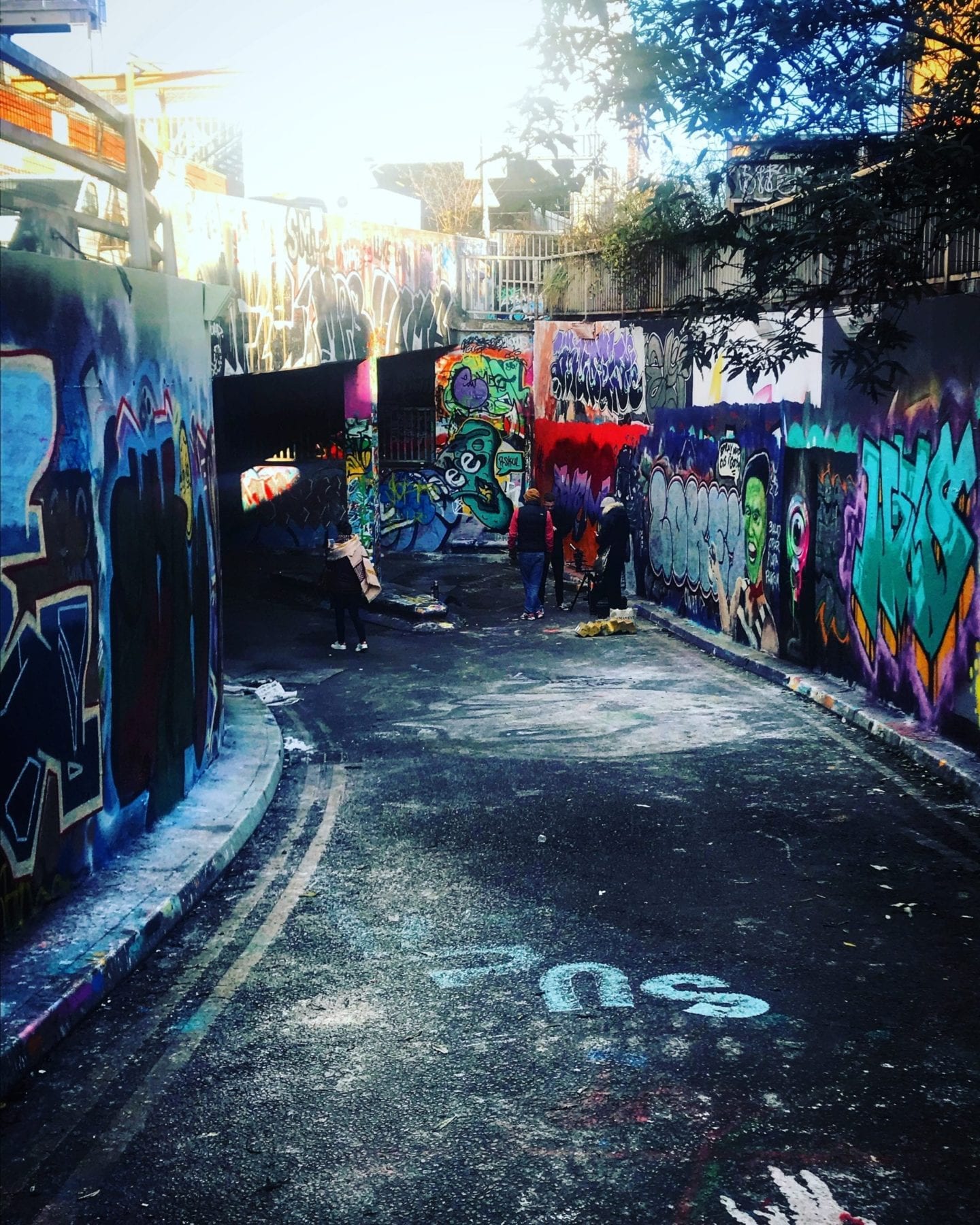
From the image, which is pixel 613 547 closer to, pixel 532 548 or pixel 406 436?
pixel 532 548

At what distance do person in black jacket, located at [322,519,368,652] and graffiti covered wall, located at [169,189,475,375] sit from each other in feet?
8.16

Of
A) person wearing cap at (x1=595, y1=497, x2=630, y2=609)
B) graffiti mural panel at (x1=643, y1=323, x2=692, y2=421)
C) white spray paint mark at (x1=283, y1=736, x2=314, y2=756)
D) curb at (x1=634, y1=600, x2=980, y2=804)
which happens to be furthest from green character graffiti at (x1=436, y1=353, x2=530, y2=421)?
white spray paint mark at (x1=283, y1=736, x2=314, y2=756)

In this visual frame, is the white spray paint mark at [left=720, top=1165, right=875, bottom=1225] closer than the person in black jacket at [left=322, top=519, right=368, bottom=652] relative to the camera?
Yes

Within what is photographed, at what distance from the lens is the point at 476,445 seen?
28.4m

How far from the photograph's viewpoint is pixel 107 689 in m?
7.66

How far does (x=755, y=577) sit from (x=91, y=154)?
9303mm

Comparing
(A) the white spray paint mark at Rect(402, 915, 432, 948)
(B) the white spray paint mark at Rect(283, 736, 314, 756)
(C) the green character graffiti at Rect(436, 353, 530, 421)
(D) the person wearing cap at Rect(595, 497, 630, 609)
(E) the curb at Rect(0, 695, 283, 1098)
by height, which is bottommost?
(B) the white spray paint mark at Rect(283, 736, 314, 756)

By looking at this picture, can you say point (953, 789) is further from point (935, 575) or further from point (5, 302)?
point (5, 302)

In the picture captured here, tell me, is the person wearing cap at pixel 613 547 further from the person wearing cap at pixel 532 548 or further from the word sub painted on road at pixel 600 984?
the word sub painted on road at pixel 600 984

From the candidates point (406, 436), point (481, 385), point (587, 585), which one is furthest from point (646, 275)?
point (406, 436)

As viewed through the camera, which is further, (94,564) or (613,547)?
(613,547)

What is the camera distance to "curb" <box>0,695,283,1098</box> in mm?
5730

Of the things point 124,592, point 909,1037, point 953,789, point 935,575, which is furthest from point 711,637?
point 909,1037

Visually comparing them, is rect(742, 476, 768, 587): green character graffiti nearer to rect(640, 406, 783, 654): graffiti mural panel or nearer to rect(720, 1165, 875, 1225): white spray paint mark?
rect(640, 406, 783, 654): graffiti mural panel
